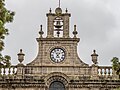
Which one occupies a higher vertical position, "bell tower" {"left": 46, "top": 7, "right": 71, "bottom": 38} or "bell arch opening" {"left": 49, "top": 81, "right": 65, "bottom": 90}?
"bell tower" {"left": 46, "top": 7, "right": 71, "bottom": 38}

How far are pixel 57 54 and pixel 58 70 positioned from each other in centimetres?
149

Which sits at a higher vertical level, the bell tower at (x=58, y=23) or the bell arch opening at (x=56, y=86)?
the bell tower at (x=58, y=23)

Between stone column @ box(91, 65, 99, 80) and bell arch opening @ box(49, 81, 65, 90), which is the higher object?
stone column @ box(91, 65, 99, 80)

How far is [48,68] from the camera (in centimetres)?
3962

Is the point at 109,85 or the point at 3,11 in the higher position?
the point at 3,11

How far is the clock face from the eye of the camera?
39969mm

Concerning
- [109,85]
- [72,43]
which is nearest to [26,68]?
[72,43]

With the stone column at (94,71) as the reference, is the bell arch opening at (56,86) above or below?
below

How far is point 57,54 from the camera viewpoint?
132 feet

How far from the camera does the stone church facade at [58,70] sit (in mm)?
39062

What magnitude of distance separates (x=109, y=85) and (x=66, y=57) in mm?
4512

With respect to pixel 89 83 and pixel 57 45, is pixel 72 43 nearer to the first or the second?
pixel 57 45

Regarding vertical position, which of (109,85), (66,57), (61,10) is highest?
(61,10)

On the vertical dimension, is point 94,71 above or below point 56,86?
above
